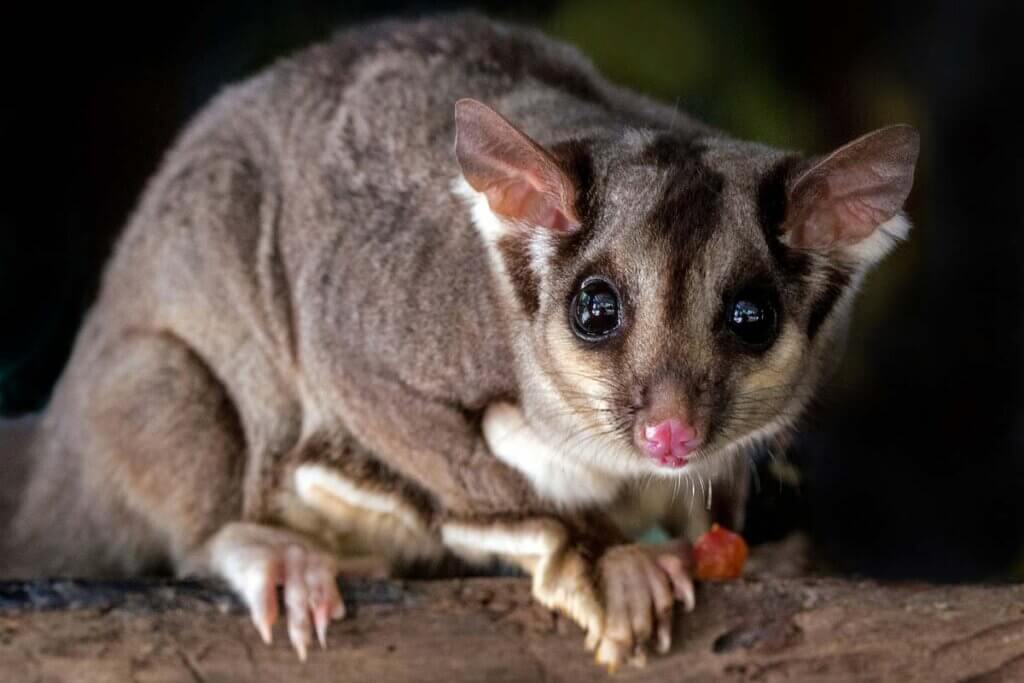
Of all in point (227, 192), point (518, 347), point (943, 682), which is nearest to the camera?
point (943, 682)

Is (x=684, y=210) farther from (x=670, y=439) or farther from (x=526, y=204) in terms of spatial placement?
(x=670, y=439)

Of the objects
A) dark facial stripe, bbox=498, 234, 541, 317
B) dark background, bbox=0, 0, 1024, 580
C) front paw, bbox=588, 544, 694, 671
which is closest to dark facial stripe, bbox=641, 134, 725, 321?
dark facial stripe, bbox=498, 234, 541, 317

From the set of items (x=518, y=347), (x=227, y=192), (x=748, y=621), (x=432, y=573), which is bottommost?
(x=432, y=573)

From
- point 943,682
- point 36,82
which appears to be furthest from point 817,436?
point 36,82

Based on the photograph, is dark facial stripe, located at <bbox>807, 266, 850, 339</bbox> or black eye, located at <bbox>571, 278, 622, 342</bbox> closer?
black eye, located at <bbox>571, 278, 622, 342</bbox>

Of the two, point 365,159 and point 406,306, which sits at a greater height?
point 365,159

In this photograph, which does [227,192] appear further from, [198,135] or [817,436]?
[817,436]

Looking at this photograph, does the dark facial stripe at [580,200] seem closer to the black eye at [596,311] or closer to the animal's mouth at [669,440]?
the black eye at [596,311]

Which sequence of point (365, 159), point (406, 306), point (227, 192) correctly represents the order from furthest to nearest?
point (227, 192) → point (365, 159) → point (406, 306)

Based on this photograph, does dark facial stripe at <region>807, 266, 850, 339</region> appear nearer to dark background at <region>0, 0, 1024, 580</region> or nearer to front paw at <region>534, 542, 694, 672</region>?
front paw at <region>534, 542, 694, 672</region>
